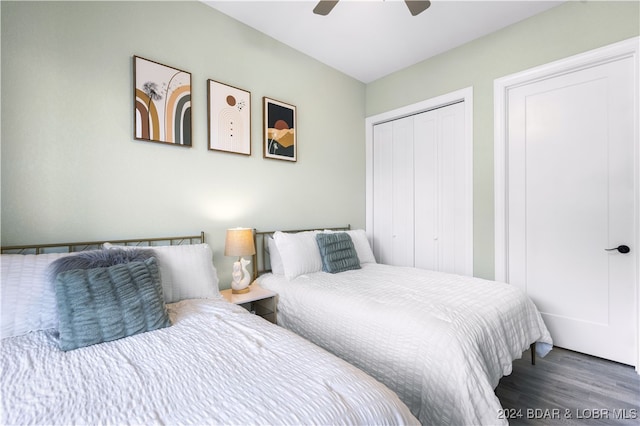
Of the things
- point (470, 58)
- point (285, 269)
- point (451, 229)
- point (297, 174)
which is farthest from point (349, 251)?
point (470, 58)

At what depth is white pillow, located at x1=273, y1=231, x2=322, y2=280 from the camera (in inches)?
98.8

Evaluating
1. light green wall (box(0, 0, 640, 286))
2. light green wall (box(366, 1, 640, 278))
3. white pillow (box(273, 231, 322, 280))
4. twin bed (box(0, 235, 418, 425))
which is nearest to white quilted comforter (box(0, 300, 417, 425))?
twin bed (box(0, 235, 418, 425))

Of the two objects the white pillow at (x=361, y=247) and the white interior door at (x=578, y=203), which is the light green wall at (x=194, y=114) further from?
the white pillow at (x=361, y=247)

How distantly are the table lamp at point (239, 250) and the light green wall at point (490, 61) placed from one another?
2275mm

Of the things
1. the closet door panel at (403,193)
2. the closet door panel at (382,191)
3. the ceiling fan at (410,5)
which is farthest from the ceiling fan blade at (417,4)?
the closet door panel at (382,191)

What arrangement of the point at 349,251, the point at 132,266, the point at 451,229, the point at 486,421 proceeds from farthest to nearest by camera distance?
the point at 451,229, the point at 349,251, the point at 132,266, the point at 486,421

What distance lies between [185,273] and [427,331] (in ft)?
4.96

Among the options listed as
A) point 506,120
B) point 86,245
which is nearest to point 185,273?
point 86,245

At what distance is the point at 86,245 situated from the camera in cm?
186

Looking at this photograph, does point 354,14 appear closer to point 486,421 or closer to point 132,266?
point 132,266

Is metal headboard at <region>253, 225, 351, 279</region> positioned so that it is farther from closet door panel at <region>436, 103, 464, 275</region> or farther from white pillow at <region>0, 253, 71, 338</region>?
closet door panel at <region>436, 103, 464, 275</region>

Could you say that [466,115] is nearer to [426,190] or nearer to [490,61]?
[490,61]

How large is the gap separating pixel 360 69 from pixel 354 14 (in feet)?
3.36

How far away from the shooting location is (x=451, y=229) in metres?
3.14
